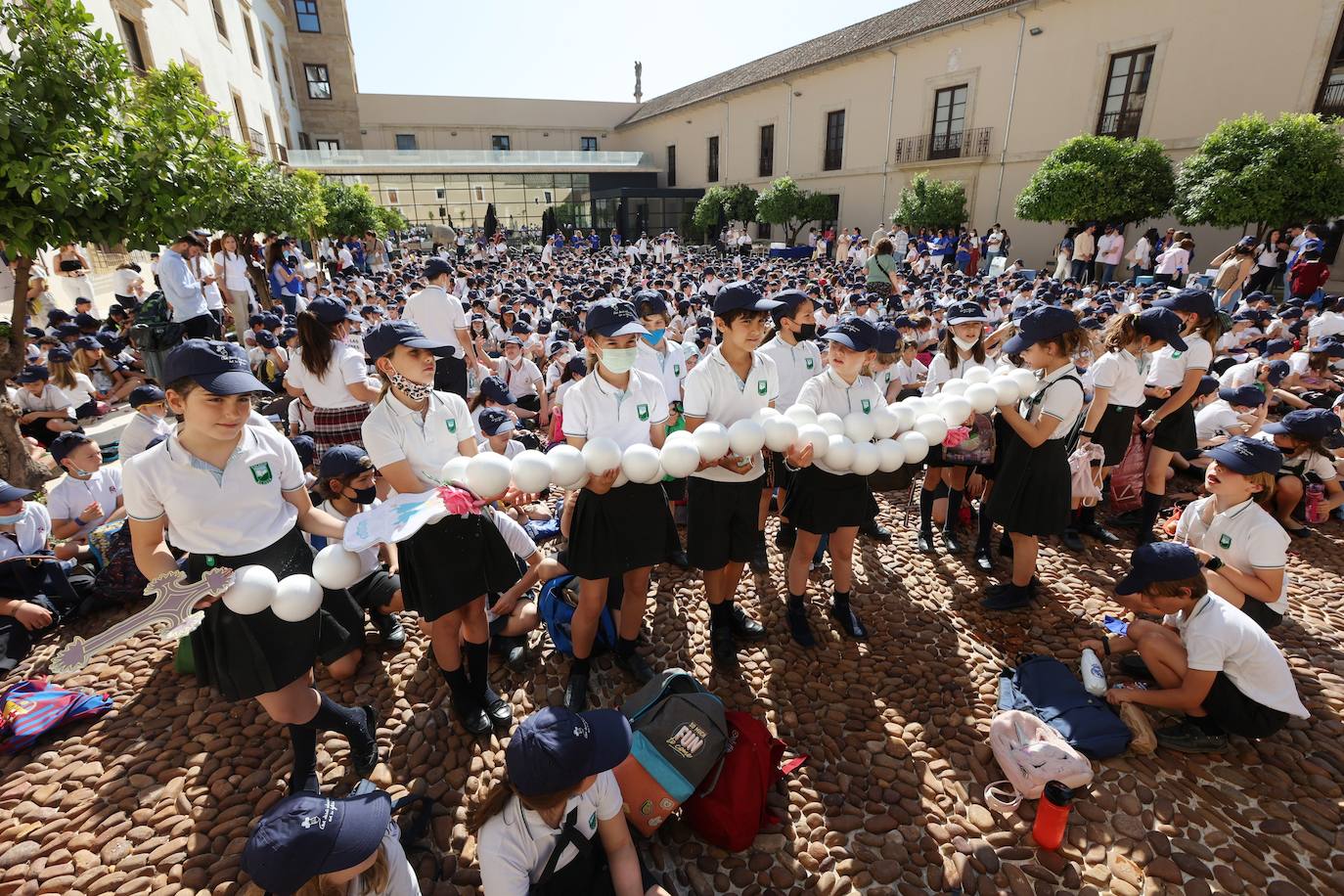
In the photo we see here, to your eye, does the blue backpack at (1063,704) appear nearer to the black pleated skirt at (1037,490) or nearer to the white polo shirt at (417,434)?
the black pleated skirt at (1037,490)

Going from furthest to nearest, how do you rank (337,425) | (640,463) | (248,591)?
(337,425)
(640,463)
(248,591)

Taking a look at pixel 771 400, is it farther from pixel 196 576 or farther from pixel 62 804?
pixel 62 804

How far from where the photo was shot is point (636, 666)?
388 centimetres

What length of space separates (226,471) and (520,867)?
195cm

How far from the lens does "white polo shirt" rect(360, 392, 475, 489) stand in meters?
3.00

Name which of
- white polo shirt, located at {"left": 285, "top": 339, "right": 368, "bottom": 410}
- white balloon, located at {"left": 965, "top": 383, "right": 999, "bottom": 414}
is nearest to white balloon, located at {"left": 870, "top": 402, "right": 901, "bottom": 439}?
white balloon, located at {"left": 965, "top": 383, "right": 999, "bottom": 414}

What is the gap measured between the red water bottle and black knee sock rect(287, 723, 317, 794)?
3.45 m

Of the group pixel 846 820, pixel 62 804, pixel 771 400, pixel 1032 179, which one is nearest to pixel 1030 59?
pixel 1032 179

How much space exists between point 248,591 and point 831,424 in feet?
9.42

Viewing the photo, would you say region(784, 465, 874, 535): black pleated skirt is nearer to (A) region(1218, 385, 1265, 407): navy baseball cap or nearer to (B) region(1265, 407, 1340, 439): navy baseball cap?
(B) region(1265, 407, 1340, 439): navy baseball cap

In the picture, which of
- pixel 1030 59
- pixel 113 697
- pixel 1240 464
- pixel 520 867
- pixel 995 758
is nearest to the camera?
pixel 520 867

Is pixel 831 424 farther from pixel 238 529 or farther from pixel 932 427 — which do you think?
pixel 238 529

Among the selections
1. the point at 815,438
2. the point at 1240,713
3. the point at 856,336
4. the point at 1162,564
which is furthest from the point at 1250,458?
the point at 815,438

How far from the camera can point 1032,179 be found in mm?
18953
